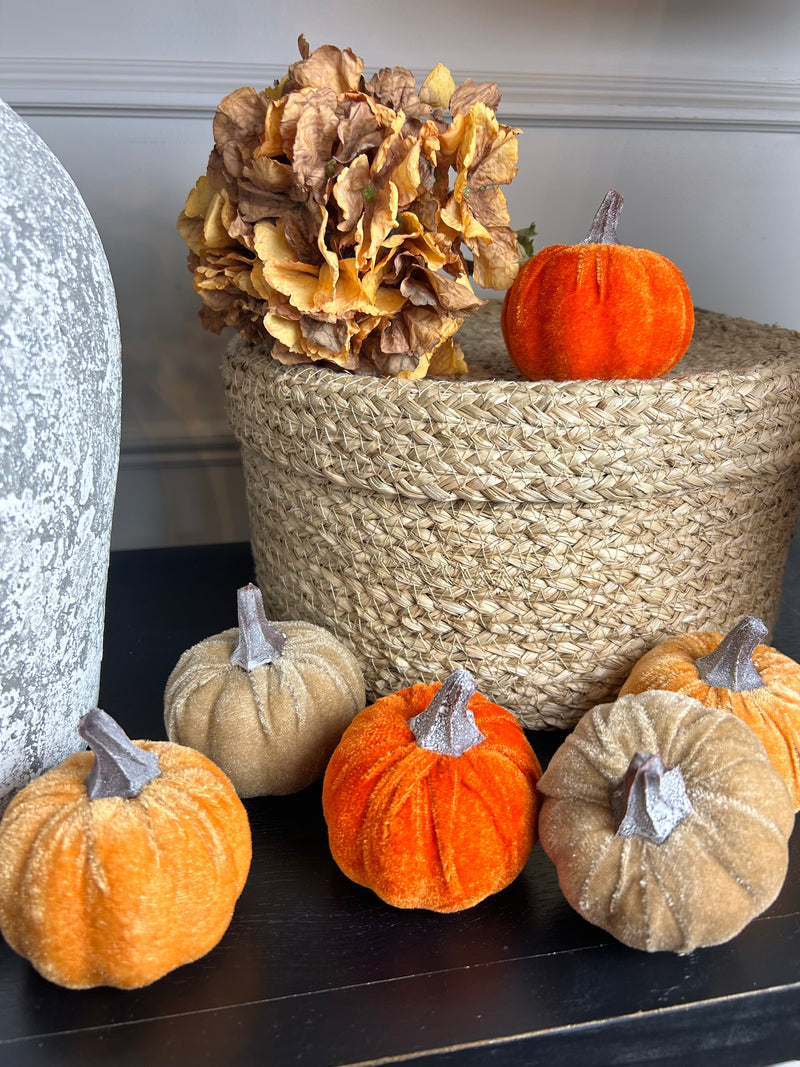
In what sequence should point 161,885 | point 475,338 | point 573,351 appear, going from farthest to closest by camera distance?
point 475,338
point 573,351
point 161,885

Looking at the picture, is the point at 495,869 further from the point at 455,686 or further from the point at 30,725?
the point at 30,725

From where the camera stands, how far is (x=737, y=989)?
60cm

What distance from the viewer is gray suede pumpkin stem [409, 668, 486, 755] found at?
2.09 feet

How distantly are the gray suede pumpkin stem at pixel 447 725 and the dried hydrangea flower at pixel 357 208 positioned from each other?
0.93 ft

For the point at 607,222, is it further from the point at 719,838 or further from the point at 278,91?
the point at 719,838

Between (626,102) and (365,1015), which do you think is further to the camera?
(626,102)

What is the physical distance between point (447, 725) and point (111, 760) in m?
0.23

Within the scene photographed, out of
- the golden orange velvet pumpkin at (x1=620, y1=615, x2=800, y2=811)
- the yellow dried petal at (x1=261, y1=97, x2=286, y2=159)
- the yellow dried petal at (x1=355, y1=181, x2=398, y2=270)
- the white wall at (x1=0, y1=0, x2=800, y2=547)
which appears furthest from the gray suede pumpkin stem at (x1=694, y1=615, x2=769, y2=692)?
the white wall at (x1=0, y1=0, x2=800, y2=547)

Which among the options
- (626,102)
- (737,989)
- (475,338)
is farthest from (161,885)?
(626,102)

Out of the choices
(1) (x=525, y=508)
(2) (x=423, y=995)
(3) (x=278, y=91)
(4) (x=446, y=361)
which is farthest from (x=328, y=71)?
(2) (x=423, y=995)

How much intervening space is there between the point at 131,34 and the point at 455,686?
917 mm

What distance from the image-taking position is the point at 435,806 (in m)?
0.62

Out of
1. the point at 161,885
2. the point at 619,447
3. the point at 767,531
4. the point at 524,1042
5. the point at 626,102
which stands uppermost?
the point at 626,102

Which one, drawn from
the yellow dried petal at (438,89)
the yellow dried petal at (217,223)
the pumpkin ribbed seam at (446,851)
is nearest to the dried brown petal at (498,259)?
the yellow dried petal at (438,89)
